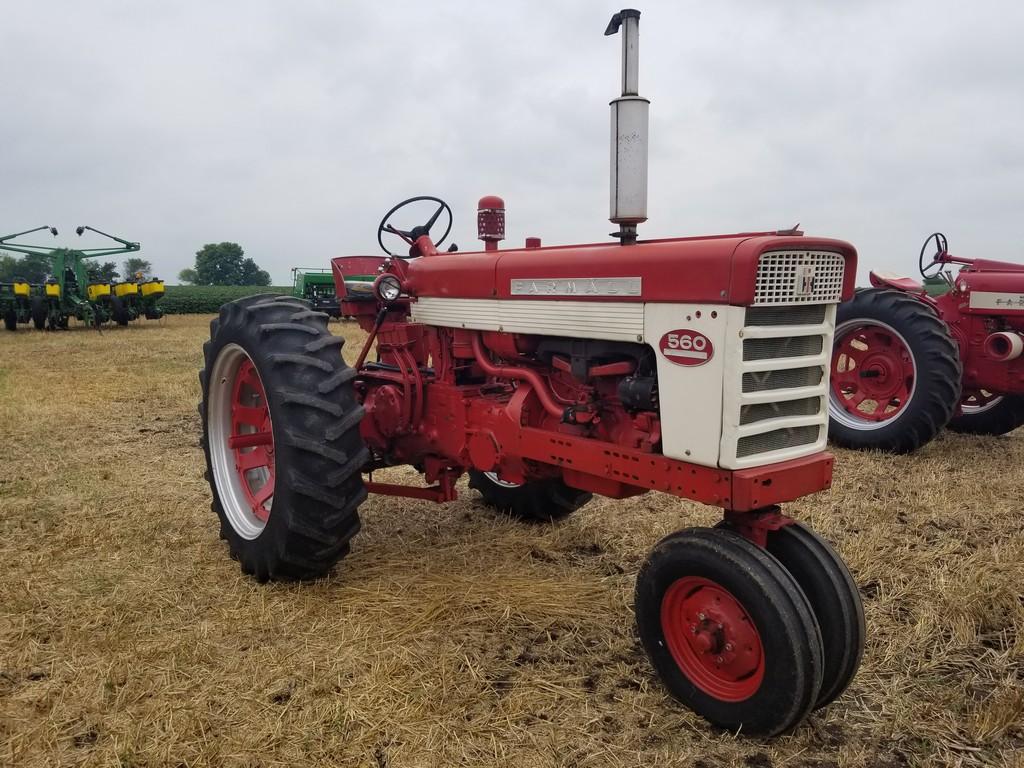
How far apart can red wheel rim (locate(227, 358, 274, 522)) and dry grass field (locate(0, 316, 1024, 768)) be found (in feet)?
1.27

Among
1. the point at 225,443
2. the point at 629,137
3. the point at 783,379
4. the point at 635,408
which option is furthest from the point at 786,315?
the point at 225,443

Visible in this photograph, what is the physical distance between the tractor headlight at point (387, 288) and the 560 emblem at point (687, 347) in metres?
1.59

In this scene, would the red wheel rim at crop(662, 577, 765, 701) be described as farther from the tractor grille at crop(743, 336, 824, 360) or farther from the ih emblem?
the ih emblem

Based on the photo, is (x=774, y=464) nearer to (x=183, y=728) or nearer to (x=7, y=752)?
(x=183, y=728)

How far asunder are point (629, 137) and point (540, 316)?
752 mm

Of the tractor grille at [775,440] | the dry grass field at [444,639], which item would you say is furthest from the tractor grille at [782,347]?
the dry grass field at [444,639]

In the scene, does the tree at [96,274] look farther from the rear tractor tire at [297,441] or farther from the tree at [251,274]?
the tree at [251,274]

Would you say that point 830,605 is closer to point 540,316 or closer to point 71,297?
point 540,316

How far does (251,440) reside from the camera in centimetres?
383

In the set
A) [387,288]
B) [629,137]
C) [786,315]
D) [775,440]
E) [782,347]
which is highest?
[629,137]

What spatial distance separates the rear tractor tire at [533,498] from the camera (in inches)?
166

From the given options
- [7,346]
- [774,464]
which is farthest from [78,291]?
[774,464]

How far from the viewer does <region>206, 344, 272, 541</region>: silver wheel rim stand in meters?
3.78

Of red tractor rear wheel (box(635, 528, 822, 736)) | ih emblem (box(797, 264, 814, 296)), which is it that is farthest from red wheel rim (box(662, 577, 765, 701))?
ih emblem (box(797, 264, 814, 296))
